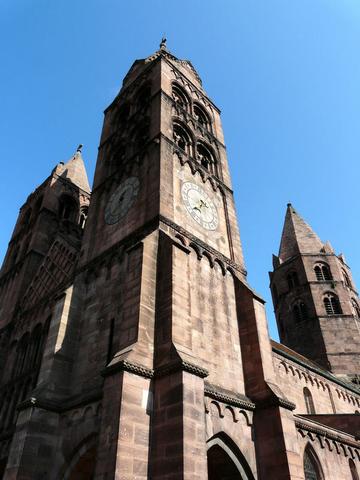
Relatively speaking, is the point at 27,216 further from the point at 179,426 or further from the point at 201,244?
the point at 179,426

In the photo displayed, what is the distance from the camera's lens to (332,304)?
39719mm

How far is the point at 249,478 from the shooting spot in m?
12.1

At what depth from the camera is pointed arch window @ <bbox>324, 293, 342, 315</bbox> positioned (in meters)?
39.3

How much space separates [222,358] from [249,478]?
3701 mm

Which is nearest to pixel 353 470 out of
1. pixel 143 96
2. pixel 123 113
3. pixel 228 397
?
pixel 228 397

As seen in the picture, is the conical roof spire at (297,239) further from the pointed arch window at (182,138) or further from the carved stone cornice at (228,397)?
the carved stone cornice at (228,397)

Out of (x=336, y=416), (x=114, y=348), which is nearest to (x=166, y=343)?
(x=114, y=348)

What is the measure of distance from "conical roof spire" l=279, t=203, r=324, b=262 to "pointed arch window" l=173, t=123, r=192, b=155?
86.0 ft

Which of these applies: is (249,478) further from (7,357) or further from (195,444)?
(7,357)

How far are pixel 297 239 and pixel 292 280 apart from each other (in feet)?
17.2

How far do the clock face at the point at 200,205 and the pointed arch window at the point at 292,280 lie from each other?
2602cm

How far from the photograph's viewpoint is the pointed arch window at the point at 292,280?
43.0 meters

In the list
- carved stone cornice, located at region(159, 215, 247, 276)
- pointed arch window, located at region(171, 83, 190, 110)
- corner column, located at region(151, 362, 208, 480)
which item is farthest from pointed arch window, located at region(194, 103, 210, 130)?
corner column, located at region(151, 362, 208, 480)

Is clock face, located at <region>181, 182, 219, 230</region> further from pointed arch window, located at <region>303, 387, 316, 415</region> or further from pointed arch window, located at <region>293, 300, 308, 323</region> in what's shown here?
pointed arch window, located at <region>293, 300, 308, 323</region>
